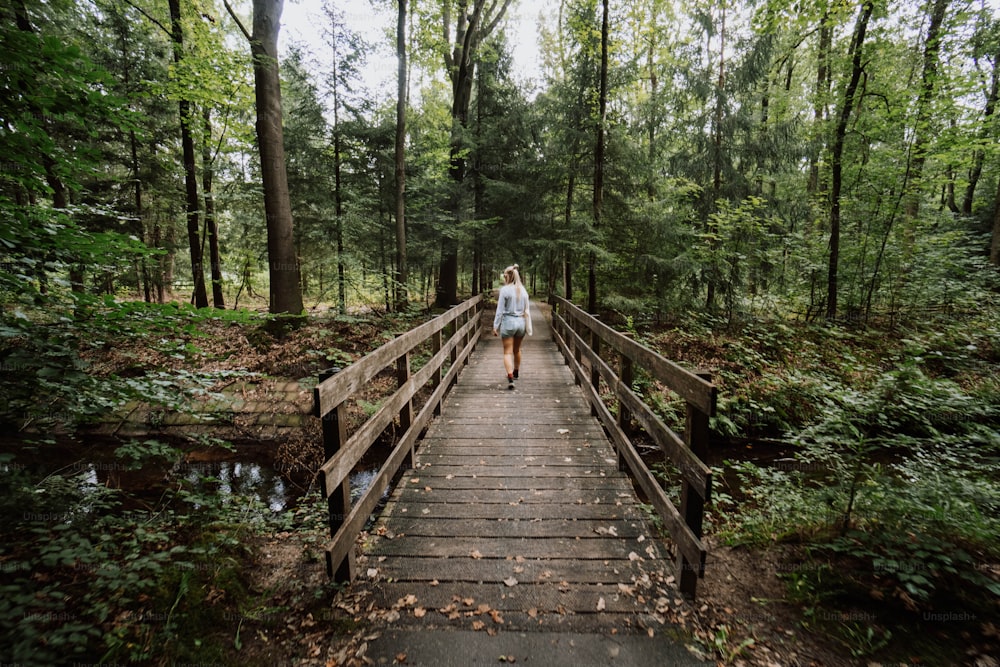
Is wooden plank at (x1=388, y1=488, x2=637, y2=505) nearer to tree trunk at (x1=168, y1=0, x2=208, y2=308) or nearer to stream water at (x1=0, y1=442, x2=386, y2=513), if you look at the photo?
stream water at (x1=0, y1=442, x2=386, y2=513)

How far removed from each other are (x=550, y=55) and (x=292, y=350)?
21213 millimetres

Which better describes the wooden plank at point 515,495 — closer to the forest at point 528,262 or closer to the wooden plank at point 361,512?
the wooden plank at point 361,512

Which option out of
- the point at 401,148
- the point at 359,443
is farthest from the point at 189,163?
the point at 359,443

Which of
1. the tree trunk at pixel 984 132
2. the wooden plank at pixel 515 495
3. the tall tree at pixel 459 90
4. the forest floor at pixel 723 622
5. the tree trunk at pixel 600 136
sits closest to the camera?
the forest floor at pixel 723 622

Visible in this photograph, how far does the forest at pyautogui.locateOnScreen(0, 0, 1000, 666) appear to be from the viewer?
2504mm

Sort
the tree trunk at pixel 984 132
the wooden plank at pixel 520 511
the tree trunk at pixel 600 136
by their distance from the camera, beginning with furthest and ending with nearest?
the tree trunk at pixel 600 136 < the tree trunk at pixel 984 132 < the wooden plank at pixel 520 511

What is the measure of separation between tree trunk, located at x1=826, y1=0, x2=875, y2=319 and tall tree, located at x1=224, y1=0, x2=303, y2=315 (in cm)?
1301

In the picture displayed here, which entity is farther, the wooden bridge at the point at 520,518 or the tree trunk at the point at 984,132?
the tree trunk at the point at 984,132

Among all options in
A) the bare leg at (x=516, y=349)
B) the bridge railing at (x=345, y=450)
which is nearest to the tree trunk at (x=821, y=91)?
the bare leg at (x=516, y=349)

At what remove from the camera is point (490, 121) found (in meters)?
14.3

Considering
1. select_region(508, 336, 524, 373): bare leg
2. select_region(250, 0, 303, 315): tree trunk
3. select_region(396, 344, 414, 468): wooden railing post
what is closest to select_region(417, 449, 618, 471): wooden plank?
select_region(396, 344, 414, 468): wooden railing post

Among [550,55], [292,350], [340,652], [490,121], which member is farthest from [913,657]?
[550,55]

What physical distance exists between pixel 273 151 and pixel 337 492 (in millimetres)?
9279

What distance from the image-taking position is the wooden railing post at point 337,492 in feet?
7.97
